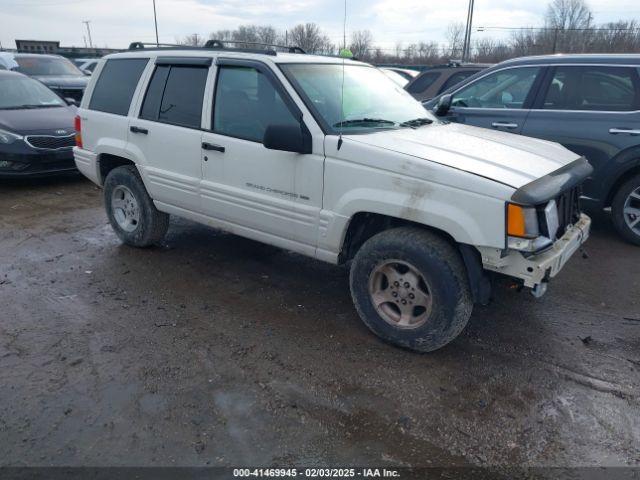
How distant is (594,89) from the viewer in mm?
5523

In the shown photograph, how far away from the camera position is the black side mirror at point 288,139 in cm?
349

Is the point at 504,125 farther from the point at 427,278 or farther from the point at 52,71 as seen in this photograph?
the point at 52,71

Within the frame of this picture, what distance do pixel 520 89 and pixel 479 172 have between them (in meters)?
3.57

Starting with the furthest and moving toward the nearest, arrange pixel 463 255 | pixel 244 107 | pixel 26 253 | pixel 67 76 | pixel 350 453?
pixel 67 76 < pixel 26 253 < pixel 244 107 < pixel 463 255 < pixel 350 453

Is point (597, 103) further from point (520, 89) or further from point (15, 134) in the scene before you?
point (15, 134)

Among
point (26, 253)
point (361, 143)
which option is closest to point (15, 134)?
point (26, 253)

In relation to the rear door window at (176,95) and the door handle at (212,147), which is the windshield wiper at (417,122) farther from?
the rear door window at (176,95)

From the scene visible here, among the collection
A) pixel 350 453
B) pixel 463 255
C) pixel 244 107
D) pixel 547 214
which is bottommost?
pixel 350 453

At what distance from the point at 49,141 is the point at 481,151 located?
21.5 ft

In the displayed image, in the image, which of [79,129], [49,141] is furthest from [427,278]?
[49,141]

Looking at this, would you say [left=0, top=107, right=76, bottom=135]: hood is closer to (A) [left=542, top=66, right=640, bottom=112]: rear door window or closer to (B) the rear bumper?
(B) the rear bumper

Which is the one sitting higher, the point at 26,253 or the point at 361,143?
the point at 361,143

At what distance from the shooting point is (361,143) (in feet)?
11.2

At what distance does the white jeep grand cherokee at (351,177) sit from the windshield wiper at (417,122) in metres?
0.02
